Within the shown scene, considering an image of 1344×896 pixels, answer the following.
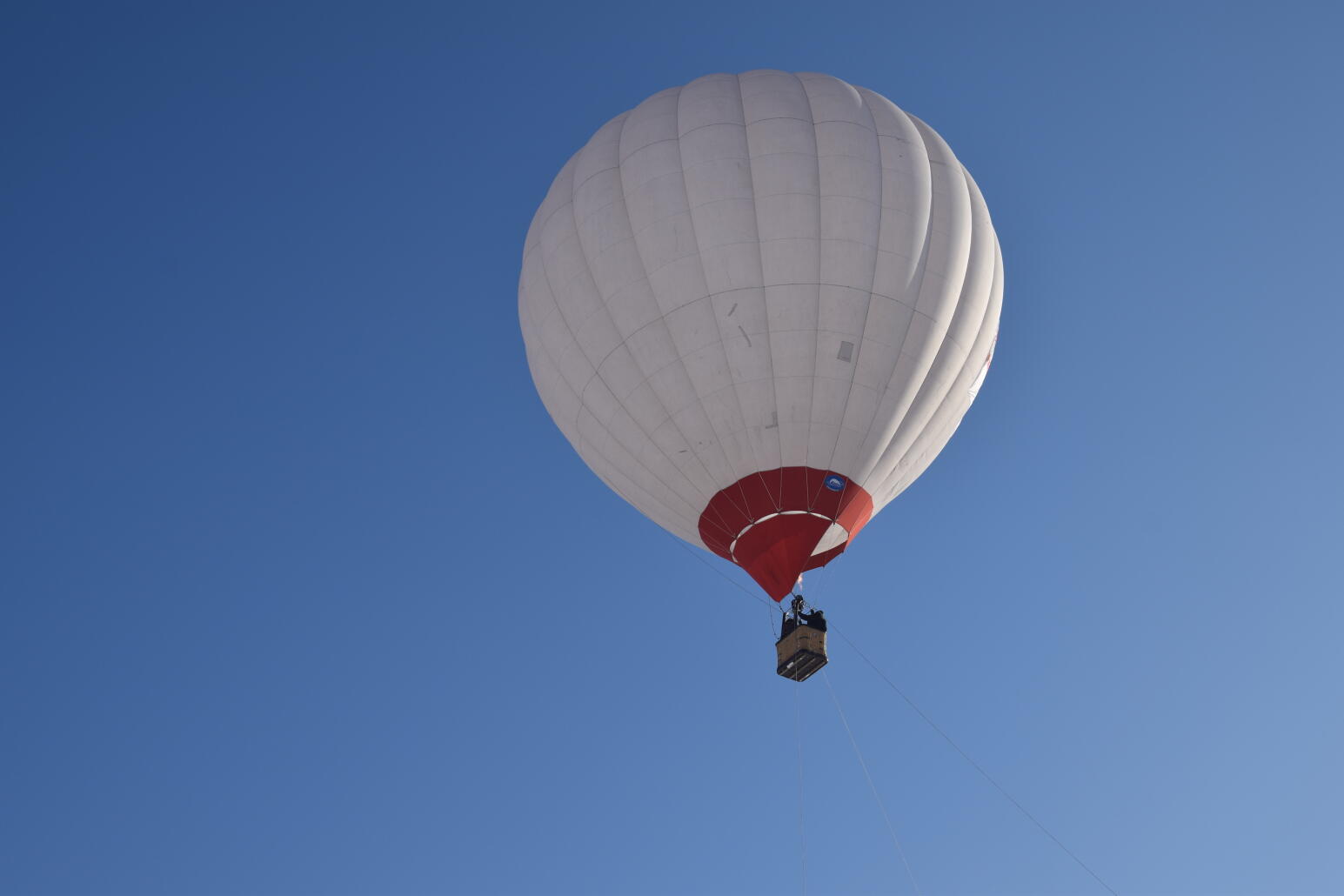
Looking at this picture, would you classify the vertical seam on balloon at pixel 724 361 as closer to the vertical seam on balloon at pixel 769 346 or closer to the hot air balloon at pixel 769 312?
the hot air balloon at pixel 769 312

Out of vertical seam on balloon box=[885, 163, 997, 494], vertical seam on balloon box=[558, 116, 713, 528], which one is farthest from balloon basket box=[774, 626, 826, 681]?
vertical seam on balloon box=[885, 163, 997, 494]

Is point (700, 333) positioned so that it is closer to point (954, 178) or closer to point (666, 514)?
point (666, 514)

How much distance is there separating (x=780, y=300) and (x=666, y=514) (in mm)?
3768

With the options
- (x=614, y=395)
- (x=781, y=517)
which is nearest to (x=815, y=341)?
(x=781, y=517)

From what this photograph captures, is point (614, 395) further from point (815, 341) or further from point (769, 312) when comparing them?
point (815, 341)

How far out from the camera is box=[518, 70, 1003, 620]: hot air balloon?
1889cm

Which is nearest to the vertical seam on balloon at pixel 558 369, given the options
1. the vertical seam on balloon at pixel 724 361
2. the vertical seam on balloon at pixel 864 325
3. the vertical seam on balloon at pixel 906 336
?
the vertical seam on balloon at pixel 724 361

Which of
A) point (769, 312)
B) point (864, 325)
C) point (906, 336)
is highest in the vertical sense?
point (769, 312)

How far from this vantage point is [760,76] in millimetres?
20891

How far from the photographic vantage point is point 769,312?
18.8 metres

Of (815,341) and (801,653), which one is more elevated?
(815,341)

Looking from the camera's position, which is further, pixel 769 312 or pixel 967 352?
pixel 967 352

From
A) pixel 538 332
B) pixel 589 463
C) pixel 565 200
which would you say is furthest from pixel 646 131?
pixel 589 463

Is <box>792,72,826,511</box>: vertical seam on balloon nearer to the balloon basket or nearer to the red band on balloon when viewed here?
the red band on balloon
